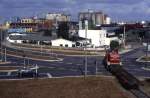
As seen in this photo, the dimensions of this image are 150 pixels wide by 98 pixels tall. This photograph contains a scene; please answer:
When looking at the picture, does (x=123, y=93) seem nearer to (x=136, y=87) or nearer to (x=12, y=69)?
(x=136, y=87)

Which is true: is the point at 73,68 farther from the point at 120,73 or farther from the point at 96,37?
the point at 96,37

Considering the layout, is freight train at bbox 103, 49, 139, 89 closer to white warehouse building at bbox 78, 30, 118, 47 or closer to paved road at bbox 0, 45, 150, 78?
paved road at bbox 0, 45, 150, 78

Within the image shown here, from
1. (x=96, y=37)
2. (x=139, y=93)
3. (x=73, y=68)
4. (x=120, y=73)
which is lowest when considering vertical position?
(x=139, y=93)

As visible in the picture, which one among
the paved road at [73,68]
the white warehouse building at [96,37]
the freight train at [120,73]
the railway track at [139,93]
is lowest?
the railway track at [139,93]

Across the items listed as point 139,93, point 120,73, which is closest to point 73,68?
point 120,73

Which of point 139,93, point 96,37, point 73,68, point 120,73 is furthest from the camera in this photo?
point 96,37

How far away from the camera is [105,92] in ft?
142

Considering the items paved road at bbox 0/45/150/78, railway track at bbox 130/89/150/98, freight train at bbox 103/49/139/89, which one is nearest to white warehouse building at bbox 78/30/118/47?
paved road at bbox 0/45/150/78

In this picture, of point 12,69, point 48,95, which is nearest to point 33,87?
point 48,95

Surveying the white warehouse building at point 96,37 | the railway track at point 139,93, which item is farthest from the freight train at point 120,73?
the white warehouse building at point 96,37

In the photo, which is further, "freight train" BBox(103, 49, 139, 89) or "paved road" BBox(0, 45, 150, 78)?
"paved road" BBox(0, 45, 150, 78)

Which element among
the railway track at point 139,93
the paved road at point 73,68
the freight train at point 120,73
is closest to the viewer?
the railway track at point 139,93

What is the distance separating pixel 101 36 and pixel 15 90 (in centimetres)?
13629

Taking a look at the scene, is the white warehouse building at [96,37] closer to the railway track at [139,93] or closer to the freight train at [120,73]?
the freight train at [120,73]
